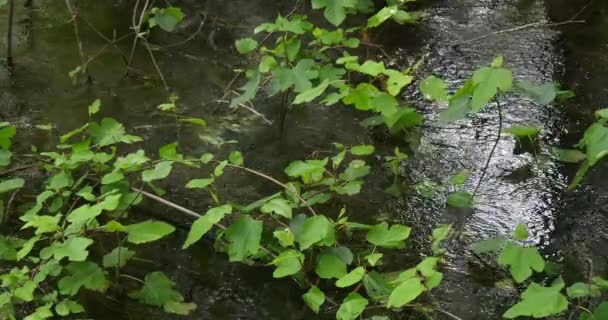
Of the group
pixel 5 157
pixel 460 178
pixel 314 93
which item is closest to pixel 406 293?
pixel 314 93

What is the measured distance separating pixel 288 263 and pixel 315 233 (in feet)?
0.34

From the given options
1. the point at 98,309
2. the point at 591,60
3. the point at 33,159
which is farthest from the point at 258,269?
the point at 591,60

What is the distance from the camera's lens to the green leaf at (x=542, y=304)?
148 centimetres

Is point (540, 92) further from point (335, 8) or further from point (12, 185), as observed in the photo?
point (12, 185)

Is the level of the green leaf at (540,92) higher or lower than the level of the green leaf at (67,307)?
higher

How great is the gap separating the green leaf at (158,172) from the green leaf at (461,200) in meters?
0.93

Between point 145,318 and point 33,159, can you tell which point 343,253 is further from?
point 33,159

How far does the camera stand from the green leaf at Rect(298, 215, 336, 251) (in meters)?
1.87

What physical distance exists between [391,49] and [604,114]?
74.3 inches

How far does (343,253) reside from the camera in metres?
1.96

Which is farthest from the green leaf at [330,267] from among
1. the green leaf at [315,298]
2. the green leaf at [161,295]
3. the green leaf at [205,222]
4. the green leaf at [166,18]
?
the green leaf at [166,18]

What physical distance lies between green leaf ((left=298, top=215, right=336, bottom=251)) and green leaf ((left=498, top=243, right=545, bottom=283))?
1.46 ft

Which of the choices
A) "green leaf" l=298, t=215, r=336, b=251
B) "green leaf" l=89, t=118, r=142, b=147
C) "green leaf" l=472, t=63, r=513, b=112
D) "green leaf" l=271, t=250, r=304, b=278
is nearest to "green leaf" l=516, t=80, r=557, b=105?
"green leaf" l=472, t=63, r=513, b=112

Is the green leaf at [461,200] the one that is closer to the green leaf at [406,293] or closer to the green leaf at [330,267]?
the green leaf at [330,267]
